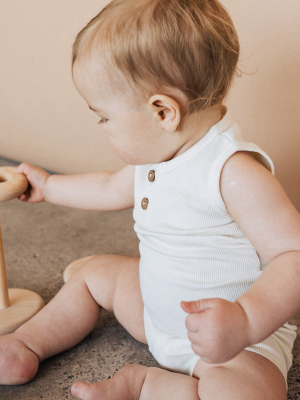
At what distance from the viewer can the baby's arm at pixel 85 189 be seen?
2.92ft

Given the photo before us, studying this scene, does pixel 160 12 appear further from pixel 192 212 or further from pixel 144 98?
pixel 192 212

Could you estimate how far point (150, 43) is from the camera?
2.05 ft

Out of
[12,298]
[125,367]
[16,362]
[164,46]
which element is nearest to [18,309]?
[12,298]

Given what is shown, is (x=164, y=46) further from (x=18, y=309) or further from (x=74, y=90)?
(x=74, y=90)

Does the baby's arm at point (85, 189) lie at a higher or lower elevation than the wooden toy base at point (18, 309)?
higher

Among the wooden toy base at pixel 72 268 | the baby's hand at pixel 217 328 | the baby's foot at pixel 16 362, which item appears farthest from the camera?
the wooden toy base at pixel 72 268

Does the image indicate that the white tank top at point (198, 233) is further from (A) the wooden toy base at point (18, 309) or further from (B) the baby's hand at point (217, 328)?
(A) the wooden toy base at point (18, 309)

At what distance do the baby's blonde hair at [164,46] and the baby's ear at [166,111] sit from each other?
0.01 m

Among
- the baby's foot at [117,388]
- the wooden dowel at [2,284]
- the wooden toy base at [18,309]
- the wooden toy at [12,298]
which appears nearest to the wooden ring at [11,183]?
the wooden toy at [12,298]

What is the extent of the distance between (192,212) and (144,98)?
0.17 meters

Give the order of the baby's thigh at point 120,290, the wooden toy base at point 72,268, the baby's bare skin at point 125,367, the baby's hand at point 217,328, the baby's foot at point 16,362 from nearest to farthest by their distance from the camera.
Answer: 1. the baby's hand at point 217,328
2. the baby's bare skin at point 125,367
3. the baby's foot at point 16,362
4. the baby's thigh at point 120,290
5. the wooden toy base at point 72,268

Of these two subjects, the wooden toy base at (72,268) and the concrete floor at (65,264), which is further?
the wooden toy base at (72,268)

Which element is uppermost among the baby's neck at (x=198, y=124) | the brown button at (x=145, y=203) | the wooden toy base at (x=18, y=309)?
the baby's neck at (x=198, y=124)

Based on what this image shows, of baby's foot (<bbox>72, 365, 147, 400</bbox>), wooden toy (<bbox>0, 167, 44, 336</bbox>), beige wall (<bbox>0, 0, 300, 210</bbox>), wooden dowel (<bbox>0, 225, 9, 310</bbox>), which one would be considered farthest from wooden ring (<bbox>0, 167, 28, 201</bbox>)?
beige wall (<bbox>0, 0, 300, 210</bbox>)
